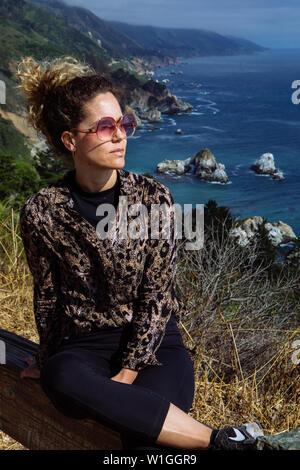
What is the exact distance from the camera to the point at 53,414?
1.50 metres

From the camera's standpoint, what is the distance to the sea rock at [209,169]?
137 ft

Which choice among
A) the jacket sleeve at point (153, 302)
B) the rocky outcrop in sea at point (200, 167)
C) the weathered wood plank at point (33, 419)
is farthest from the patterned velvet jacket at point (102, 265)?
the rocky outcrop in sea at point (200, 167)

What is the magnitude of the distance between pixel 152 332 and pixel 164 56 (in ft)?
513

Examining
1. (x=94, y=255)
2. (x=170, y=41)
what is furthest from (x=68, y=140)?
(x=170, y=41)

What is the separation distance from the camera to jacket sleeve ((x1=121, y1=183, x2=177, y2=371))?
146 cm

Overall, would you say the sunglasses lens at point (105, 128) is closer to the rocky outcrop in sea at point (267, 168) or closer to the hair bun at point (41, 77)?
the hair bun at point (41, 77)

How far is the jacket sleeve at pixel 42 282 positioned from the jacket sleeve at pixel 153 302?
0.28m

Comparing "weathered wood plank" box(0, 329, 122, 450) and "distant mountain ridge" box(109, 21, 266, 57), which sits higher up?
"distant mountain ridge" box(109, 21, 266, 57)

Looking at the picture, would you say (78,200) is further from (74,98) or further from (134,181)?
(74,98)

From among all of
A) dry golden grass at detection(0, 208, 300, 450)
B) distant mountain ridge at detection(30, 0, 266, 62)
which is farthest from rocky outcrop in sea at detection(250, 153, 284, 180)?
distant mountain ridge at detection(30, 0, 266, 62)

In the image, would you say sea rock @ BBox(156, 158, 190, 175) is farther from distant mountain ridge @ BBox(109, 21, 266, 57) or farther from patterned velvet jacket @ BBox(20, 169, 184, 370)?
distant mountain ridge @ BBox(109, 21, 266, 57)

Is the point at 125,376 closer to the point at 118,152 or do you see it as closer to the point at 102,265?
the point at 102,265

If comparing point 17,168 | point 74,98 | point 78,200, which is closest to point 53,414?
point 78,200

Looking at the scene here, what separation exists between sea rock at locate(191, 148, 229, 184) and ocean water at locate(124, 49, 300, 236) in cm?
63
